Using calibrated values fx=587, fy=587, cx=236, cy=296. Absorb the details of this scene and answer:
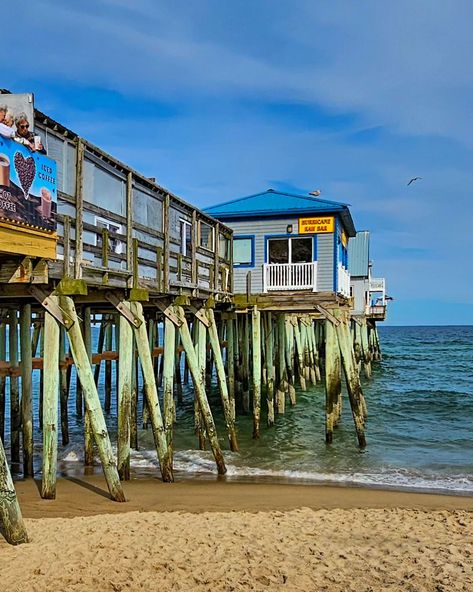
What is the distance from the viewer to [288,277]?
17.9 metres

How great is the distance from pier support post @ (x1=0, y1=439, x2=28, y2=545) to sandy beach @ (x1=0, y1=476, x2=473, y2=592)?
131 millimetres

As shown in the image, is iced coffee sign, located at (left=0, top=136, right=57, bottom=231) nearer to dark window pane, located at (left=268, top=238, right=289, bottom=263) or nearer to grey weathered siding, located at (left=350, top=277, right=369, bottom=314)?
dark window pane, located at (left=268, top=238, right=289, bottom=263)

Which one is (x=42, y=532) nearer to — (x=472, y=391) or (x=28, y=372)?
(x=28, y=372)

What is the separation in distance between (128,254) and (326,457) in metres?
6.82

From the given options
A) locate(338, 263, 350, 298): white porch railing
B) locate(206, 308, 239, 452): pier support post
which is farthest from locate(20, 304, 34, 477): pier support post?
locate(338, 263, 350, 298): white porch railing

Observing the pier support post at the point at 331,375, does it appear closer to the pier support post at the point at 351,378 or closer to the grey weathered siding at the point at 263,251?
the pier support post at the point at 351,378

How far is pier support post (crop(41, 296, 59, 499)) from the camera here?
8.02 metres

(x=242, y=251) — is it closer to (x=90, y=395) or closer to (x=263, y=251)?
(x=263, y=251)

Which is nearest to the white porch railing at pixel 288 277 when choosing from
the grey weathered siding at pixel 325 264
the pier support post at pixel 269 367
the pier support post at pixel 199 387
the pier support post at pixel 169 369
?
the grey weathered siding at pixel 325 264

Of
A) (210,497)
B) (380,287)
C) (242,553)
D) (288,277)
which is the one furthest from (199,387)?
(380,287)

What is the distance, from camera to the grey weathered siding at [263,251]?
57.9ft

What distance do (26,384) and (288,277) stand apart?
31.4 feet

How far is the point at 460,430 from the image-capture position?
17.6 meters

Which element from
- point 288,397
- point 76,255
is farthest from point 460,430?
point 76,255
